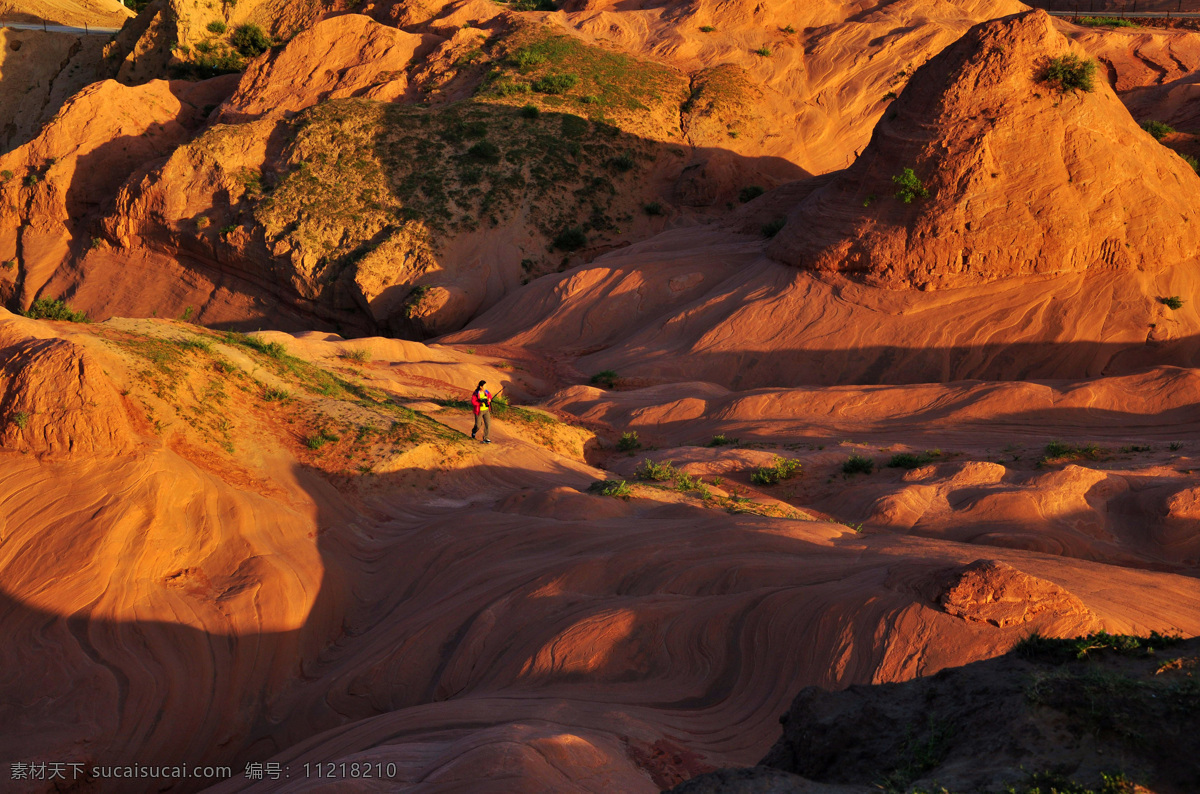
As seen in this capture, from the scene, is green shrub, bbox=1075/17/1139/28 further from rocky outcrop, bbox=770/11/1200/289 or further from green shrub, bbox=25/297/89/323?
green shrub, bbox=25/297/89/323

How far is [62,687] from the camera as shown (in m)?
8.21

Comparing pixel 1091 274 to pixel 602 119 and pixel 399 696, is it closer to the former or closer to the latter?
pixel 399 696

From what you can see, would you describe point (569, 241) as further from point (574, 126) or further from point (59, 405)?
point (59, 405)

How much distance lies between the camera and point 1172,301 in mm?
18734

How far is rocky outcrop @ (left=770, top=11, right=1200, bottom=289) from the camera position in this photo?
19594 millimetres

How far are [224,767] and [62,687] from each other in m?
1.81

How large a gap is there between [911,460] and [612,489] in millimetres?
5434

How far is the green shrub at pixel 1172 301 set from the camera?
737 inches

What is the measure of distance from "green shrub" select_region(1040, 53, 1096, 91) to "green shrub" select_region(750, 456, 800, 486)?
12.8 meters

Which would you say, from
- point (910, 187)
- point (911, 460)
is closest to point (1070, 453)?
point (911, 460)

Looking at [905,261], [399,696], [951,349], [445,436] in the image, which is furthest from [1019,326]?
[399,696]

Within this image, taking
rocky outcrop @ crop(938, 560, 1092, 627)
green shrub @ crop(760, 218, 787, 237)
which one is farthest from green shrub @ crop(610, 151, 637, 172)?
rocky outcrop @ crop(938, 560, 1092, 627)


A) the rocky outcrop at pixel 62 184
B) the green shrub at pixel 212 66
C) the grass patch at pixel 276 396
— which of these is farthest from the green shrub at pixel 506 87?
the grass patch at pixel 276 396

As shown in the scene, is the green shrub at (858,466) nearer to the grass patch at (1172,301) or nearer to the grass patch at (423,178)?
the grass patch at (1172,301)
